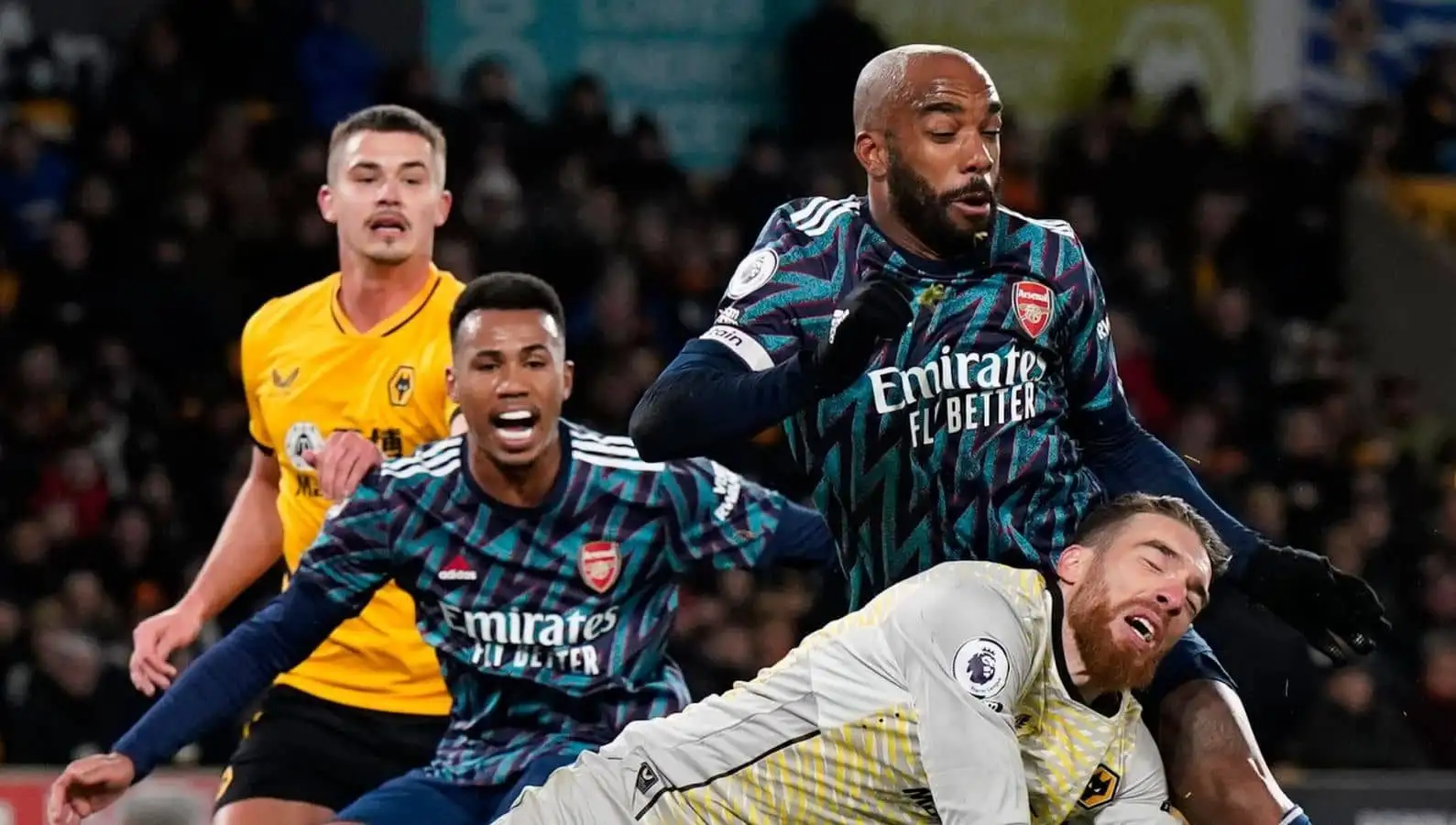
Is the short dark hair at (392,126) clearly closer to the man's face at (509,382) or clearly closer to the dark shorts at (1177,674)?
the man's face at (509,382)

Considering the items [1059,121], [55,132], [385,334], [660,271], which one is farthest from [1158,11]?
[385,334]

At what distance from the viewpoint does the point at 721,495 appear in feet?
17.2

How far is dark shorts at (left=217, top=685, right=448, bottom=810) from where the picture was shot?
17.7 feet

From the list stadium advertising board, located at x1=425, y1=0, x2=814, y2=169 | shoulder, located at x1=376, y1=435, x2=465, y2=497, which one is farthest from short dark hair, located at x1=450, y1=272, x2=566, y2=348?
stadium advertising board, located at x1=425, y1=0, x2=814, y2=169

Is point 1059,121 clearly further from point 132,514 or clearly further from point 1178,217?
point 132,514

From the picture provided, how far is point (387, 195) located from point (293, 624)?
1.24 meters

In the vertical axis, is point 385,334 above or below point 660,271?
above

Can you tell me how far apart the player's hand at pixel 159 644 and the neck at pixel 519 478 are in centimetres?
90

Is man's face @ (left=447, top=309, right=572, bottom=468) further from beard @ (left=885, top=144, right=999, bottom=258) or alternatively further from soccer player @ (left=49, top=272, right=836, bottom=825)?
beard @ (left=885, top=144, right=999, bottom=258)

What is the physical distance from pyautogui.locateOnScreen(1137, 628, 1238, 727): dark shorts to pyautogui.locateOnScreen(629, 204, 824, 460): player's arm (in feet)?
3.14

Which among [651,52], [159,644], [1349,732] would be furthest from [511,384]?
[651,52]

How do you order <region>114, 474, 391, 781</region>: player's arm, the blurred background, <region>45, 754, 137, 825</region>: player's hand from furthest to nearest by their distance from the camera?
the blurred background < <region>114, 474, 391, 781</region>: player's arm < <region>45, 754, 137, 825</region>: player's hand

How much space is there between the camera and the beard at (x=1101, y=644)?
4066 millimetres

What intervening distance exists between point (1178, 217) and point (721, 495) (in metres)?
8.32
